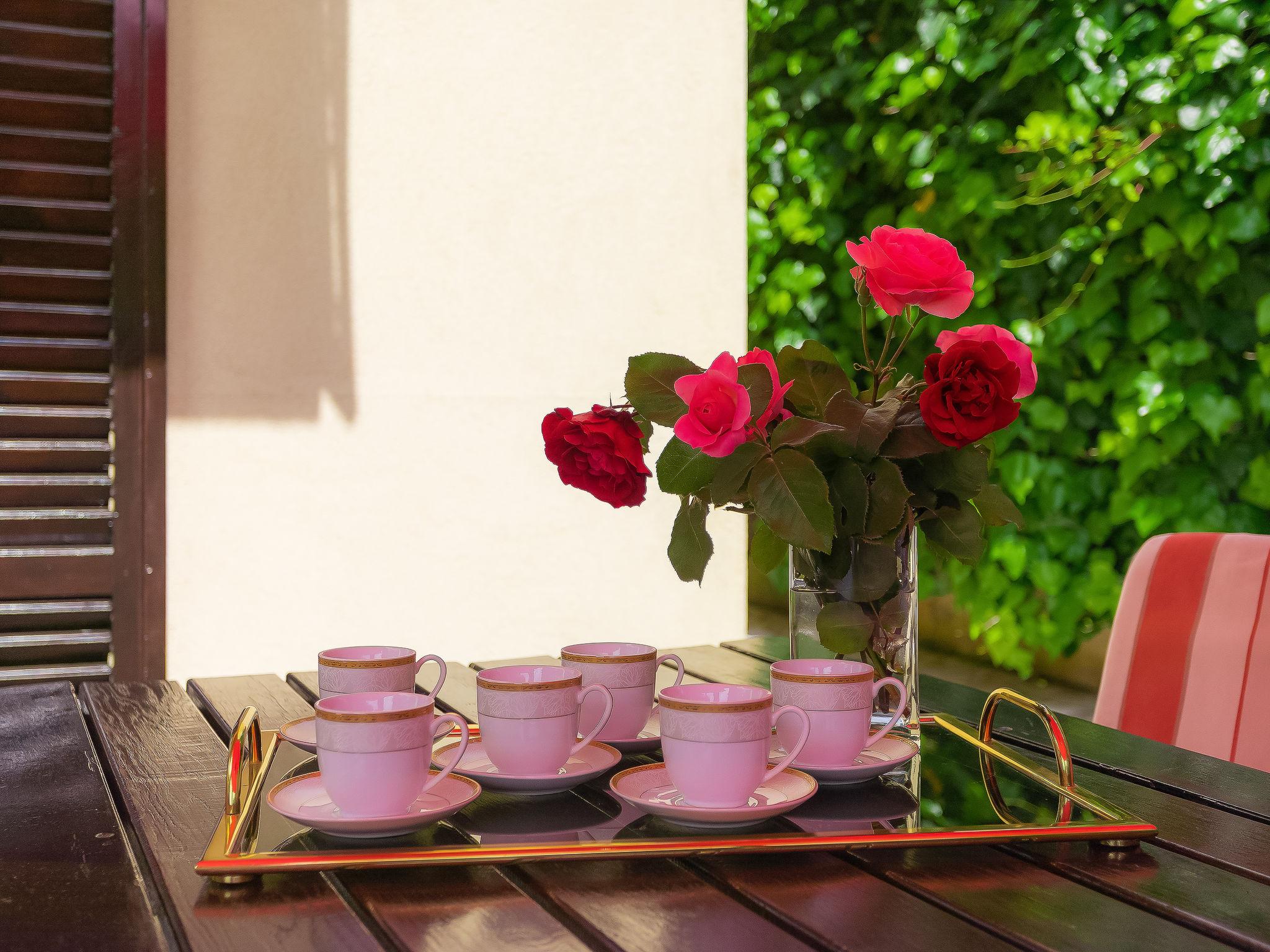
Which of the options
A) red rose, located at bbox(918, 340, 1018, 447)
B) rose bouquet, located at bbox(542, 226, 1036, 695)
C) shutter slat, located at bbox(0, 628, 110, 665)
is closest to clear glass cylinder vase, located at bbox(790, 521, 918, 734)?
rose bouquet, located at bbox(542, 226, 1036, 695)

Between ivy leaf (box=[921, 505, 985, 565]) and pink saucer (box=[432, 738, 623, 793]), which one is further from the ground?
ivy leaf (box=[921, 505, 985, 565])

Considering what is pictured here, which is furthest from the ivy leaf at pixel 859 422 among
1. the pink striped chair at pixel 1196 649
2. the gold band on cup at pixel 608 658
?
the pink striped chair at pixel 1196 649

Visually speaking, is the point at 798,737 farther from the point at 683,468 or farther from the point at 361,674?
the point at 361,674

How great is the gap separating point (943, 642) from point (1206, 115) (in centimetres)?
189

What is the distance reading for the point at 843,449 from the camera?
904 mm

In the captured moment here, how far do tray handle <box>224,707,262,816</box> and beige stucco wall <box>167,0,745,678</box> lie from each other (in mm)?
1431

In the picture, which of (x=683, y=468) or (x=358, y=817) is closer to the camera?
(x=358, y=817)

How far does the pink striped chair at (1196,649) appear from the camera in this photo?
1.22 m

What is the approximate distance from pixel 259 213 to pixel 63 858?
170 centimetres

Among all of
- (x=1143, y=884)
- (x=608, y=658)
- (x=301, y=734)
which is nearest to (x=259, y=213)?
(x=301, y=734)

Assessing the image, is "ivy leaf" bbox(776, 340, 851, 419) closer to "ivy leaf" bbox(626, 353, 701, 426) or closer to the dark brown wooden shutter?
"ivy leaf" bbox(626, 353, 701, 426)

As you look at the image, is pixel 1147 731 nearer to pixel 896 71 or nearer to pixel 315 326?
pixel 315 326

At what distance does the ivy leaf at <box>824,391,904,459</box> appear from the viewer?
893 millimetres

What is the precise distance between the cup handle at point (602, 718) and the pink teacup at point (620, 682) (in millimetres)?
21
